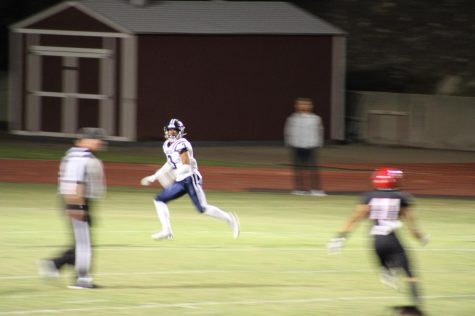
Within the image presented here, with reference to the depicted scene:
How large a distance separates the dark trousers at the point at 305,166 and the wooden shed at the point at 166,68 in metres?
10.7

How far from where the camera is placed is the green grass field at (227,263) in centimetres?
1371

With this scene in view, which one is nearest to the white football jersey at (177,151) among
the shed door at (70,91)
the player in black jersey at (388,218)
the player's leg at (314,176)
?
the player in black jersey at (388,218)

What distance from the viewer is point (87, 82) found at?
37719 mm

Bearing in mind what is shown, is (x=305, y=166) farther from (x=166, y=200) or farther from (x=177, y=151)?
(x=177, y=151)

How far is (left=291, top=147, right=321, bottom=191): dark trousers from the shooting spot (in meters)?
26.3

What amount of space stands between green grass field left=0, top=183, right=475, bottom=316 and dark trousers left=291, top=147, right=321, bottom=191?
1473 millimetres

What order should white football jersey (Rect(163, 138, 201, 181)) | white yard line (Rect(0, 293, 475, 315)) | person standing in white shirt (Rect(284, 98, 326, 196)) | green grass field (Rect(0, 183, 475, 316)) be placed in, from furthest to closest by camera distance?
person standing in white shirt (Rect(284, 98, 326, 196)) < white football jersey (Rect(163, 138, 201, 181)) < green grass field (Rect(0, 183, 475, 316)) < white yard line (Rect(0, 293, 475, 315))

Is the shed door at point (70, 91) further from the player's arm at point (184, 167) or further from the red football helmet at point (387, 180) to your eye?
the red football helmet at point (387, 180)

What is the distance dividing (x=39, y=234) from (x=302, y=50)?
21.2m

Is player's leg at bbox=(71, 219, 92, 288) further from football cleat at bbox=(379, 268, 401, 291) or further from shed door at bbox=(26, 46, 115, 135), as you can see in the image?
shed door at bbox=(26, 46, 115, 135)

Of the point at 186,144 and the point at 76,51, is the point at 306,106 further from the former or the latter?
the point at 76,51

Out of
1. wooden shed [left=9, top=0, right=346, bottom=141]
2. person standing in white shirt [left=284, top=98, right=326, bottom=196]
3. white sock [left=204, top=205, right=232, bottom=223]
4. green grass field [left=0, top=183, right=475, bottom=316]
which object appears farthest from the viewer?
wooden shed [left=9, top=0, right=346, bottom=141]

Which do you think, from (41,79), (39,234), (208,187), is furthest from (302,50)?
(39,234)

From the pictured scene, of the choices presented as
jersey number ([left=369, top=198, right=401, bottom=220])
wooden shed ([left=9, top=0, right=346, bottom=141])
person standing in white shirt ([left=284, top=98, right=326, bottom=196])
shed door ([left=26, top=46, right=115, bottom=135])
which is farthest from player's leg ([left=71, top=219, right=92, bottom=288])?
shed door ([left=26, top=46, right=115, bottom=135])
